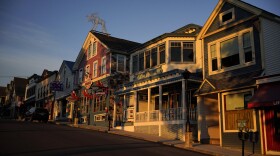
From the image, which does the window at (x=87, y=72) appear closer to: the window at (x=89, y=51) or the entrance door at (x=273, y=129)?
the window at (x=89, y=51)

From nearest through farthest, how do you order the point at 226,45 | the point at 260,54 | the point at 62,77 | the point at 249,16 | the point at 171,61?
the point at 260,54 < the point at 249,16 < the point at 226,45 < the point at 171,61 < the point at 62,77

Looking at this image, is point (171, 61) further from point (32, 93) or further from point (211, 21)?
point (32, 93)

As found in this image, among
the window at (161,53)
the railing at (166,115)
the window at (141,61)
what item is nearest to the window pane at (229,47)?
the railing at (166,115)

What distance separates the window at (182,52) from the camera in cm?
2294

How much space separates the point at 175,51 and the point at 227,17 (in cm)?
541

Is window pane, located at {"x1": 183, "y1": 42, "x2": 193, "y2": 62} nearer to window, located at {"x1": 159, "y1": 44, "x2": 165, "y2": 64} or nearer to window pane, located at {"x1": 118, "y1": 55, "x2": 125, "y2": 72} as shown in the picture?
window, located at {"x1": 159, "y1": 44, "x2": 165, "y2": 64}

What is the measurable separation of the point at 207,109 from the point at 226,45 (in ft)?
14.1

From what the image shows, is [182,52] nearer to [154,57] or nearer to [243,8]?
[154,57]

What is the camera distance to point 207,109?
1961cm

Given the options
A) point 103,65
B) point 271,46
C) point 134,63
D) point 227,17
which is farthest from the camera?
point 103,65

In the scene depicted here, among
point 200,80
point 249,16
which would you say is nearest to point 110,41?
point 200,80

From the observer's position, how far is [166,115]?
71.6 feet

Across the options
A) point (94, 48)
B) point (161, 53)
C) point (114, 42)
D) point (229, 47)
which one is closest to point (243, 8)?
point (229, 47)

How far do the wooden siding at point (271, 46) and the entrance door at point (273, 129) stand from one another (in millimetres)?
2355
